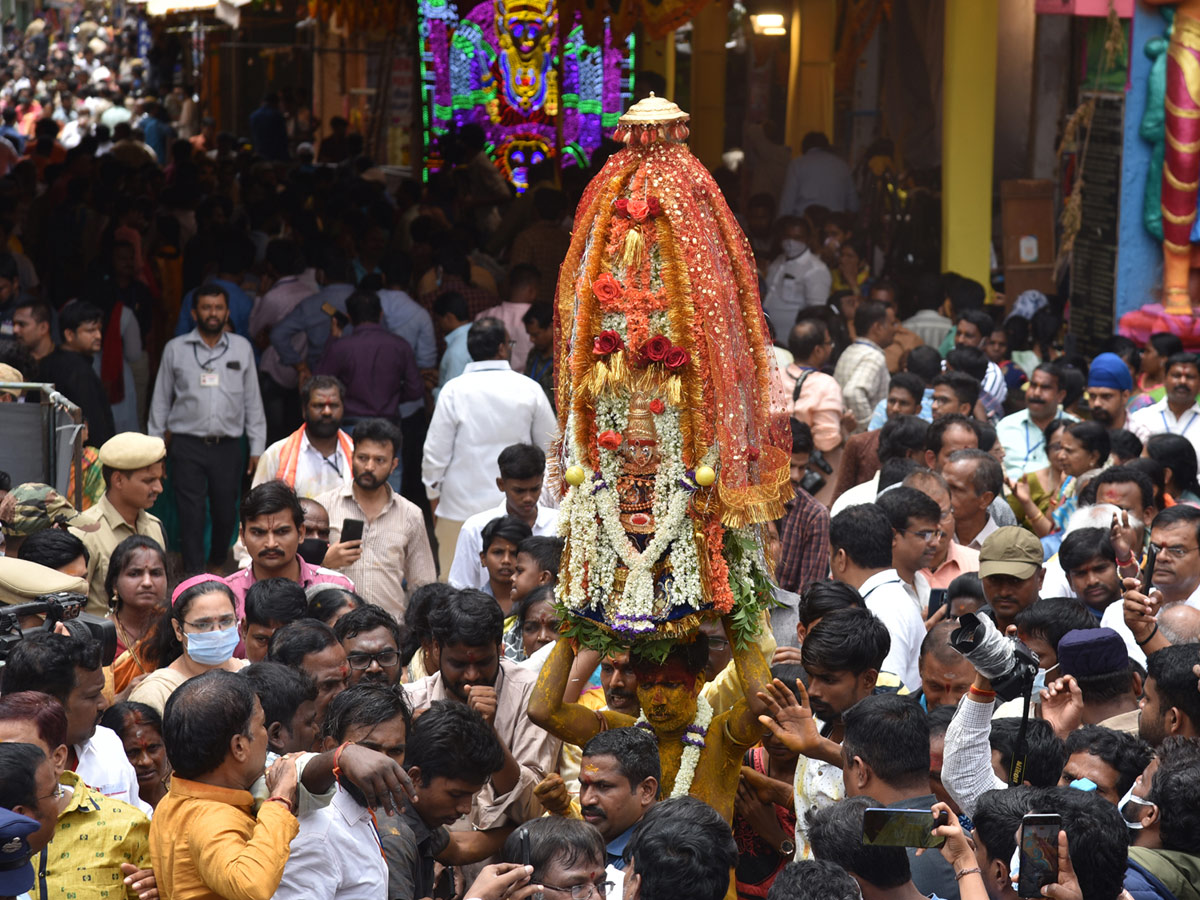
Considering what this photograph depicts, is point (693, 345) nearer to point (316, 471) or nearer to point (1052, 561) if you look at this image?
point (1052, 561)

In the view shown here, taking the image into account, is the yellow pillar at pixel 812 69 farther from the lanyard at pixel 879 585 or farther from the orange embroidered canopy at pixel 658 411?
the orange embroidered canopy at pixel 658 411

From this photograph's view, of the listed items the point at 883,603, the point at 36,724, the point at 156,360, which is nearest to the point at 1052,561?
the point at 883,603

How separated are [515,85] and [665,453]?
11.8 meters

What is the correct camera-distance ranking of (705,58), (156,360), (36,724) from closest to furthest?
(36,724)
(156,360)
(705,58)

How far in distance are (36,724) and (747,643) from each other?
1.95 metres

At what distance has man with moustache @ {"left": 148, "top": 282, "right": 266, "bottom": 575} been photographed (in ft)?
30.0

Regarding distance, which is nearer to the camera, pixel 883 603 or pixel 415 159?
pixel 883 603

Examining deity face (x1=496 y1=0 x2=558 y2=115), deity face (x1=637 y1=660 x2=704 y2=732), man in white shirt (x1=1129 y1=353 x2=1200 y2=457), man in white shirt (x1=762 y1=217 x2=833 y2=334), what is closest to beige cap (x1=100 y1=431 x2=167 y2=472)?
deity face (x1=637 y1=660 x2=704 y2=732)

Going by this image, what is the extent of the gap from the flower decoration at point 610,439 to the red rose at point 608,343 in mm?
231

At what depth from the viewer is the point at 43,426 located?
660cm

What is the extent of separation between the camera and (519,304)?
1027cm

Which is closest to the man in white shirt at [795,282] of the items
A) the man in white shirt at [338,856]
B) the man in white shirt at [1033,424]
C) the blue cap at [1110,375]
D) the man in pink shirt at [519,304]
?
the man in pink shirt at [519,304]

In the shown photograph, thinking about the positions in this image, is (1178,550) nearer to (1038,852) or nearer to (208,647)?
(1038,852)

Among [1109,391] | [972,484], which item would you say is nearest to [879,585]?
[972,484]
